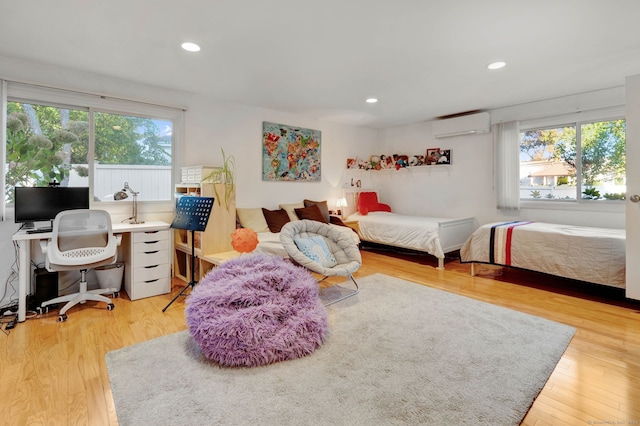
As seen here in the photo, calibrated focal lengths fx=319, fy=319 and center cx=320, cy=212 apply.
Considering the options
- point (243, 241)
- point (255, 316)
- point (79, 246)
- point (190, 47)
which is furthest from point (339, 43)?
point (79, 246)

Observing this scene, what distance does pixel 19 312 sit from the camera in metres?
2.63

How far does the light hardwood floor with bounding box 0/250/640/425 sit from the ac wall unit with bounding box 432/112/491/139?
2.37 metres

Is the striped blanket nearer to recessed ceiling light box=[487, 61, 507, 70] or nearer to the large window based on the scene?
the large window

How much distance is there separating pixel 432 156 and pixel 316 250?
3307 millimetres

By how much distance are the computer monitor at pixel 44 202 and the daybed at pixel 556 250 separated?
175 inches

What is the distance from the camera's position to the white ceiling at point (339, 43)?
7.00 ft

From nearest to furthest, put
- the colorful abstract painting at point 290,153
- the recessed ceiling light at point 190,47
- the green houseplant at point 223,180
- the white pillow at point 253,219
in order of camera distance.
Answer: the recessed ceiling light at point 190,47 < the green houseplant at point 223,180 < the white pillow at point 253,219 < the colorful abstract painting at point 290,153

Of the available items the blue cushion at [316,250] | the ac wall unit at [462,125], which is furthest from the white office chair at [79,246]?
the ac wall unit at [462,125]

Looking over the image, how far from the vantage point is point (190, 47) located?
269 centimetres

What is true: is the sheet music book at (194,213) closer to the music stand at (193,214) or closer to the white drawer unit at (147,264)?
the music stand at (193,214)

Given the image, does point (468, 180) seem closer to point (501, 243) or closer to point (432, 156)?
point (432, 156)

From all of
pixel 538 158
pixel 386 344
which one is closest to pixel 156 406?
pixel 386 344

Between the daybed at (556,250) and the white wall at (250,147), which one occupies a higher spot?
the white wall at (250,147)

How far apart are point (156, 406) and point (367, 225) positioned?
13.5 ft
